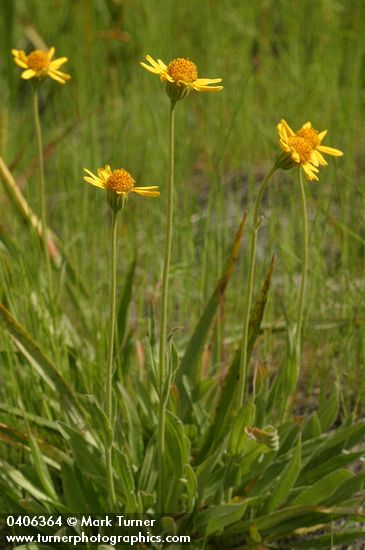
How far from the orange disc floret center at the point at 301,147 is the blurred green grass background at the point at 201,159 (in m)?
0.45

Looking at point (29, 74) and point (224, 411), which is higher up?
point (29, 74)

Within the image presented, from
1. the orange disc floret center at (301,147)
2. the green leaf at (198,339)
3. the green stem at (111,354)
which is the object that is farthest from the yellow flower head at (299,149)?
the green leaf at (198,339)

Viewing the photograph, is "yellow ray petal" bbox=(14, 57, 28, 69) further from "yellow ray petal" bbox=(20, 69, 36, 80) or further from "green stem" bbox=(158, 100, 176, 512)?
"green stem" bbox=(158, 100, 176, 512)

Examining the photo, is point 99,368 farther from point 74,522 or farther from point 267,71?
point 267,71

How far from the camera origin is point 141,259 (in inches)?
93.3

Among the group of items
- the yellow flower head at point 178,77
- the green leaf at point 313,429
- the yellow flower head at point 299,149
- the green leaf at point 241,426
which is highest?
the yellow flower head at point 178,77

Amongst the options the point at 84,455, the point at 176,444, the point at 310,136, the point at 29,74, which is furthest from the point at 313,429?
the point at 29,74

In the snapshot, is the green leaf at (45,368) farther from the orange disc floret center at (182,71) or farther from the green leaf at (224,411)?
the orange disc floret center at (182,71)

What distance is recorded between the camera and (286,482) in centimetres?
133

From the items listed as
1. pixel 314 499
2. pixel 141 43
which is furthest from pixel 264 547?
pixel 141 43

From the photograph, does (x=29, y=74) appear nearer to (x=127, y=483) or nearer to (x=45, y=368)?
(x=45, y=368)

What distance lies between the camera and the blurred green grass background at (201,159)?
5.60ft

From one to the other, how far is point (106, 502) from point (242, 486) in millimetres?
241

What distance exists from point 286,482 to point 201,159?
5.62 feet
